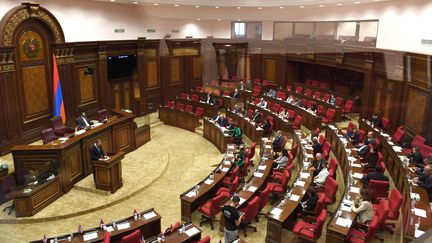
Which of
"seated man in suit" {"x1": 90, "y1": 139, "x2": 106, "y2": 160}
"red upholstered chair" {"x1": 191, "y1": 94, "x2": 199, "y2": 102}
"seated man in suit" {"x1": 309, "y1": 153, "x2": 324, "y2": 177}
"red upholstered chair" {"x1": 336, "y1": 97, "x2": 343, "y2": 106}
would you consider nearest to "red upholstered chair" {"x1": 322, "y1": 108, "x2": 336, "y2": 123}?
"red upholstered chair" {"x1": 336, "y1": 97, "x2": 343, "y2": 106}

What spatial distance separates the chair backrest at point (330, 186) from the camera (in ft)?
26.2

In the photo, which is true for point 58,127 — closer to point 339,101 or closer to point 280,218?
point 280,218

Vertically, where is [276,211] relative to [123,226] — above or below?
above

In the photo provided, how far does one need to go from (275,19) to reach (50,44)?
13187 mm

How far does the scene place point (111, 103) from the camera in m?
16.9

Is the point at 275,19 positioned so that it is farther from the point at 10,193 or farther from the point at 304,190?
the point at 10,193

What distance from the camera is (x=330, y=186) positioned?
26.7 feet

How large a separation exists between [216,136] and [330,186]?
6939 mm

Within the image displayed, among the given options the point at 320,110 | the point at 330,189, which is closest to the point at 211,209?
the point at 330,189

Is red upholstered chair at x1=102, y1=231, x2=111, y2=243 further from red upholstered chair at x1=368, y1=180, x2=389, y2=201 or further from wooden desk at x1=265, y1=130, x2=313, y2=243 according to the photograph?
red upholstered chair at x1=368, y1=180, x2=389, y2=201

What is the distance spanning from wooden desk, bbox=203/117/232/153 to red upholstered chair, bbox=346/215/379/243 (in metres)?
7.28

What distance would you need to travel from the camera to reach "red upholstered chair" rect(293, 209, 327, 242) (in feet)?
21.4

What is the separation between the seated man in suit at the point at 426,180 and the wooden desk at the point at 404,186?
11cm

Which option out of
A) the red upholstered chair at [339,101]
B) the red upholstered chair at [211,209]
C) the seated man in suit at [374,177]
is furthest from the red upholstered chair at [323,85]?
A: the red upholstered chair at [211,209]
